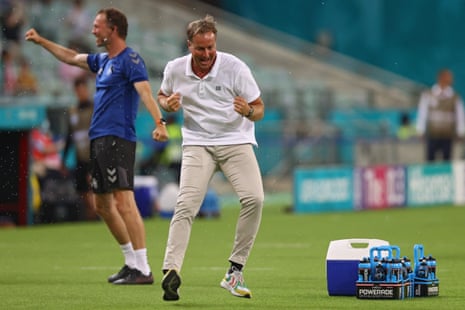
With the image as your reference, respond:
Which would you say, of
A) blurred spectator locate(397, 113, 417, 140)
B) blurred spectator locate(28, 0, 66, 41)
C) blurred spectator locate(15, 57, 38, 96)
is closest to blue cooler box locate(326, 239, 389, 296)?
blurred spectator locate(15, 57, 38, 96)

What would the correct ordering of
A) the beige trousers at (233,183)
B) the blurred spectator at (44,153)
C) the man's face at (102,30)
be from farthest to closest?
the blurred spectator at (44,153)
the man's face at (102,30)
the beige trousers at (233,183)

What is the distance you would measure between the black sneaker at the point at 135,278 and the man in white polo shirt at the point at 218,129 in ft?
5.01

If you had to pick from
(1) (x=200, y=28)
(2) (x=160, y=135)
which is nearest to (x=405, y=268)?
(2) (x=160, y=135)

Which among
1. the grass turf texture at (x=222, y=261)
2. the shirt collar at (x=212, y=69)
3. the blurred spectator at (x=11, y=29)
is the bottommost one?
the grass turf texture at (x=222, y=261)

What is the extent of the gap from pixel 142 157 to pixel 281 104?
5.81m

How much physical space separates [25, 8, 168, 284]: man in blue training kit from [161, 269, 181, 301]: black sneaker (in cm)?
196

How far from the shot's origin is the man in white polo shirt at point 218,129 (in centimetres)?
996

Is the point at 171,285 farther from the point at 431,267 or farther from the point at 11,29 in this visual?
the point at 11,29

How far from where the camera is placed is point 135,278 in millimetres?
11414

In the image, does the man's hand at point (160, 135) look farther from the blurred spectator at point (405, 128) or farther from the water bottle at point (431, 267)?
the blurred spectator at point (405, 128)

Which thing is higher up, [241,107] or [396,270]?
[241,107]

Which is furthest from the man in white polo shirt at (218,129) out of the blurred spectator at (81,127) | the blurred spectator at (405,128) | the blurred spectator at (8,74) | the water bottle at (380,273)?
the blurred spectator at (405,128)

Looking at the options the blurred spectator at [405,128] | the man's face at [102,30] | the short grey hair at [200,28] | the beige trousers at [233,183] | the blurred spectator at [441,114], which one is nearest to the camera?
the short grey hair at [200,28]

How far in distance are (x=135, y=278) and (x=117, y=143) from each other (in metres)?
1.17
